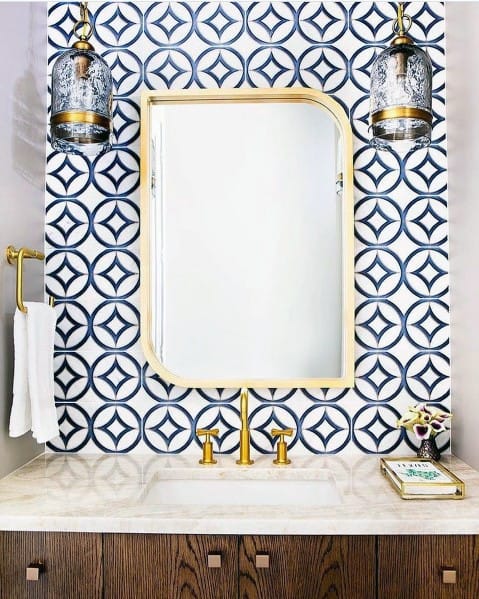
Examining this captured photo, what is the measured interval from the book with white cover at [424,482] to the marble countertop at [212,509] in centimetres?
2

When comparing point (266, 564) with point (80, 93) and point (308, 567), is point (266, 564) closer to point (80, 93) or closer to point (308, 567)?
point (308, 567)

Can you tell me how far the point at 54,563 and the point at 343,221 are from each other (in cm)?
124

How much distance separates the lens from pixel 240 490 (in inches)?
69.3

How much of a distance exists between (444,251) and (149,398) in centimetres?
104

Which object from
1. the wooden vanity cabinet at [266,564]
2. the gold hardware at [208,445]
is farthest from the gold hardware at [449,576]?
the gold hardware at [208,445]

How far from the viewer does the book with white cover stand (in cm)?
148

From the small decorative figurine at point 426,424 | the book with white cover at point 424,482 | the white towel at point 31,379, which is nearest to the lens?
the book with white cover at point 424,482

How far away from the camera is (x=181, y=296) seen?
1943 millimetres

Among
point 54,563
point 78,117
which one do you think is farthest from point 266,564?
point 78,117

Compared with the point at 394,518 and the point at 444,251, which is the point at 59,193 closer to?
the point at 444,251

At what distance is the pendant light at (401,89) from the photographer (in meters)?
1.68

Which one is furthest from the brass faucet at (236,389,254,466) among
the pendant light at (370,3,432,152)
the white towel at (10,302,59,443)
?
the pendant light at (370,3,432,152)

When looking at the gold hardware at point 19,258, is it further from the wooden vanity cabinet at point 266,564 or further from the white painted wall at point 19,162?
the wooden vanity cabinet at point 266,564

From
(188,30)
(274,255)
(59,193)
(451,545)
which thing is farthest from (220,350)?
(188,30)
